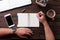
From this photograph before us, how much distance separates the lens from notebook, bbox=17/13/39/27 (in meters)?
1.48

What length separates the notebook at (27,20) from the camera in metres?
1.48

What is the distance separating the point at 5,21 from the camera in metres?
1.46

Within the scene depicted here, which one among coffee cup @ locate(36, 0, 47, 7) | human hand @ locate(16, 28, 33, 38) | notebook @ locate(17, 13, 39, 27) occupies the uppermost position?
coffee cup @ locate(36, 0, 47, 7)

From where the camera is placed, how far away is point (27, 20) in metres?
1.48

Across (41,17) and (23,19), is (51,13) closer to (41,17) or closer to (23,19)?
(41,17)

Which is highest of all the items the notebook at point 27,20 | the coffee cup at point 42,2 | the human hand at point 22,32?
the coffee cup at point 42,2

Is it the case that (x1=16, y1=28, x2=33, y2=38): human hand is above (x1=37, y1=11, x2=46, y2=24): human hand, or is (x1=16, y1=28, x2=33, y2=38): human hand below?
below

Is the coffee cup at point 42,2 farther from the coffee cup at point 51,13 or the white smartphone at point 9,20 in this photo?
the white smartphone at point 9,20

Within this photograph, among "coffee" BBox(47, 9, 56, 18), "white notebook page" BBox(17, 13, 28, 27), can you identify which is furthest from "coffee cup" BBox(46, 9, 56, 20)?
"white notebook page" BBox(17, 13, 28, 27)

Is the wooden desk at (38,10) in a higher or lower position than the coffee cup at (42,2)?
lower

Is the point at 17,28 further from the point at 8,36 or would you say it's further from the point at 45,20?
the point at 45,20

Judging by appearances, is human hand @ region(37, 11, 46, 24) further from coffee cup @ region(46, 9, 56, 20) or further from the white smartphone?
the white smartphone

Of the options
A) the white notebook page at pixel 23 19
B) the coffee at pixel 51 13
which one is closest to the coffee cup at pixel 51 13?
the coffee at pixel 51 13

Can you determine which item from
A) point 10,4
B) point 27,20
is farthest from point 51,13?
point 10,4
